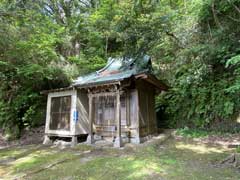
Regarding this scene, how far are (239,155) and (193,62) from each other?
608 centimetres

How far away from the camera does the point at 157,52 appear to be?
11.5m

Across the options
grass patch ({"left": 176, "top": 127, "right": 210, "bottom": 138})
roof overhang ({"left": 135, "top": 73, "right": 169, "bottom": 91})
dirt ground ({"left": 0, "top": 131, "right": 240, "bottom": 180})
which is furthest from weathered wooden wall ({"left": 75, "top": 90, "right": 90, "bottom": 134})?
grass patch ({"left": 176, "top": 127, "right": 210, "bottom": 138})

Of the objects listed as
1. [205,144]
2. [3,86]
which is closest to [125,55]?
[205,144]

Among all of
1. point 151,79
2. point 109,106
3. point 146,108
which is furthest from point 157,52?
point 109,106

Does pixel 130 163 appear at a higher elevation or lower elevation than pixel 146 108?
lower

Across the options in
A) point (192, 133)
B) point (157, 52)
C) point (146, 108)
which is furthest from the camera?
point (157, 52)

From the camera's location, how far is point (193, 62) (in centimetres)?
1053

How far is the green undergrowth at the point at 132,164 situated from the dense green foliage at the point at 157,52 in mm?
2682

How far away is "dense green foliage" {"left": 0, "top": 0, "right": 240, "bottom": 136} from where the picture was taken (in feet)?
26.6

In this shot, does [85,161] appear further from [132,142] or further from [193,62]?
[193,62]

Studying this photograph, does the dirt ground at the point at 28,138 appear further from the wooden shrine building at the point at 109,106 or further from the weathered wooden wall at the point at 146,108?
the weathered wooden wall at the point at 146,108

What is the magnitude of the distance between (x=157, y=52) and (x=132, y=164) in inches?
292

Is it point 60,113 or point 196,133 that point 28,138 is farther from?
point 196,133

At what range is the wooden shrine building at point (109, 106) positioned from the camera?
8.58 metres
